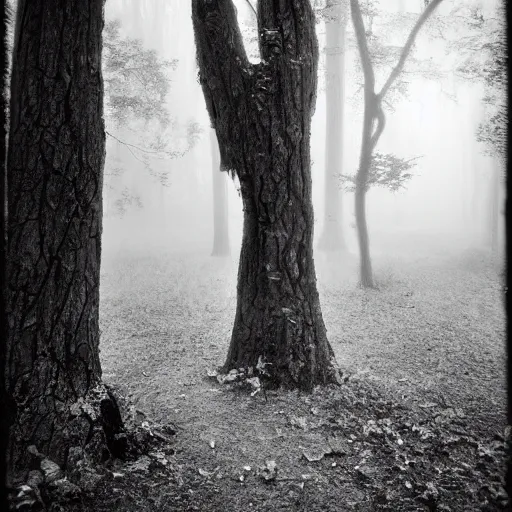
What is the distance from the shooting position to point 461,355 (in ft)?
20.0

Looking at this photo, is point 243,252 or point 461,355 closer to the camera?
point 243,252

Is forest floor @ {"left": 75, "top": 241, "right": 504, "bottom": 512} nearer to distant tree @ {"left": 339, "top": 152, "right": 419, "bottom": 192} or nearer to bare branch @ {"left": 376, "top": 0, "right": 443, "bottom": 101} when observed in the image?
distant tree @ {"left": 339, "top": 152, "right": 419, "bottom": 192}

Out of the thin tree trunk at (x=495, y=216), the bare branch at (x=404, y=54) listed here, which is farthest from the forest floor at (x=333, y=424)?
the thin tree trunk at (x=495, y=216)

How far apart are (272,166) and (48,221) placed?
7.35ft

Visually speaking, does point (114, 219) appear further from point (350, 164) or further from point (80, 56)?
point (80, 56)

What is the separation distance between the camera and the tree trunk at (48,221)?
293 centimetres

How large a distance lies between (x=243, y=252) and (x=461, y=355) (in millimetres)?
3926

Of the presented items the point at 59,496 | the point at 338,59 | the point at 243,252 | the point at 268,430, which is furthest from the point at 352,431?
the point at 338,59

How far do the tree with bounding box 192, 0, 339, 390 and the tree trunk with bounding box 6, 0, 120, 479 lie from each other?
1471mm

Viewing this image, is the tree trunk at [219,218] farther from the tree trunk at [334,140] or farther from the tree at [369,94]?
the tree at [369,94]

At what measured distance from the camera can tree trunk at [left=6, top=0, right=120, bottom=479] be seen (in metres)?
2.93

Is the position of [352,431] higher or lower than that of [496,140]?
lower

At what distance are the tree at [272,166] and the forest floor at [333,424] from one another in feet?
1.90

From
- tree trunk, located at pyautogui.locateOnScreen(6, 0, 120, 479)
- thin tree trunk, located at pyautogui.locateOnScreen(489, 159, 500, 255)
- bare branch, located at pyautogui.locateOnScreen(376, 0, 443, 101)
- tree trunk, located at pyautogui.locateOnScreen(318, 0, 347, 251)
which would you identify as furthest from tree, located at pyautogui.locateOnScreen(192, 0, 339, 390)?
thin tree trunk, located at pyautogui.locateOnScreen(489, 159, 500, 255)
